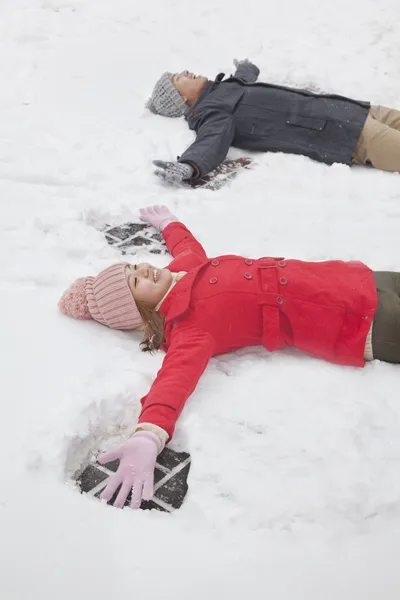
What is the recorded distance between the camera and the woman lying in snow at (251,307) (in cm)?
206

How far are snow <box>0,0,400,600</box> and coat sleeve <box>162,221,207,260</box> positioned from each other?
105mm

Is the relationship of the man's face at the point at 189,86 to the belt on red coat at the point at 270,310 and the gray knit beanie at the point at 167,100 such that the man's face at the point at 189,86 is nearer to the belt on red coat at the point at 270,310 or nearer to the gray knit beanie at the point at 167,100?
the gray knit beanie at the point at 167,100

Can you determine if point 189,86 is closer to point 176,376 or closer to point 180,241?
point 180,241

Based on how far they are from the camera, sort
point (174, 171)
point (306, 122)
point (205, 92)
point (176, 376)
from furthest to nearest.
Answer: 1. point (205, 92)
2. point (306, 122)
3. point (174, 171)
4. point (176, 376)

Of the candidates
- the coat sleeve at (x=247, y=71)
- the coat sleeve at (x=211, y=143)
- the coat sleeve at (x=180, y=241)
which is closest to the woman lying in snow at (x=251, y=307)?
the coat sleeve at (x=180, y=241)

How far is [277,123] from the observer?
11.2 feet

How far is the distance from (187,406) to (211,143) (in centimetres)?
175

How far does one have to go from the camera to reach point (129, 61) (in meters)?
4.31

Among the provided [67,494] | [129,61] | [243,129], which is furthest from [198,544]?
[129,61]

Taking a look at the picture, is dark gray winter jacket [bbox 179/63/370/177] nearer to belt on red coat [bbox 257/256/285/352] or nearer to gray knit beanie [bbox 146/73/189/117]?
gray knit beanie [bbox 146/73/189/117]

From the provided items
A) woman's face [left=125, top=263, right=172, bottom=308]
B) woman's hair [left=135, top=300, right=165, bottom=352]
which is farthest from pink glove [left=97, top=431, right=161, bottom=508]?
woman's face [left=125, top=263, right=172, bottom=308]

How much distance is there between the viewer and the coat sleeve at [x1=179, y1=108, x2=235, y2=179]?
3105 millimetres

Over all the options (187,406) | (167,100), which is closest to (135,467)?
(187,406)

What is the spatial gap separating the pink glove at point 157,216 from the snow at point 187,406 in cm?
8
